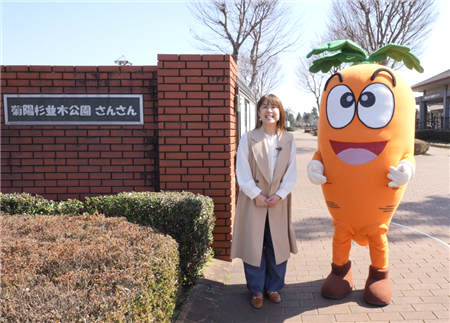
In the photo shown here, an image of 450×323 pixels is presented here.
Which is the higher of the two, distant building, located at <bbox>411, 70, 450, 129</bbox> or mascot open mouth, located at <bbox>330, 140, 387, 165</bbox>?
distant building, located at <bbox>411, 70, 450, 129</bbox>

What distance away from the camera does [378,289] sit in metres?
3.55

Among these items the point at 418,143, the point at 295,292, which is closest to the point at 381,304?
the point at 295,292

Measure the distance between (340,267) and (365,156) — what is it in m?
1.19

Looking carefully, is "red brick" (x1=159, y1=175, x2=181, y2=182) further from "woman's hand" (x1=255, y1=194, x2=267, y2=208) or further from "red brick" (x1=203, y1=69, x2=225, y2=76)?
"woman's hand" (x1=255, y1=194, x2=267, y2=208)

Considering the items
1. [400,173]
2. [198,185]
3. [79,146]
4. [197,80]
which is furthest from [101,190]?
[400,173]

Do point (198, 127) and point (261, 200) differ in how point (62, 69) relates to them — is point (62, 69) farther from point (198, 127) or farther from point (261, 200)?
point (261, 200)

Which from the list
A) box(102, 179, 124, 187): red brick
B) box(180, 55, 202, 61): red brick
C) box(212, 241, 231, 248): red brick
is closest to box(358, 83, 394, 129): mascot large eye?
box(180, 55, 202, 61): red brick

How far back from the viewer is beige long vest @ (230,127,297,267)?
358cm

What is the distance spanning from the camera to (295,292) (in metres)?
3.90

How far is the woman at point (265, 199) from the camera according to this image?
11.7 feet

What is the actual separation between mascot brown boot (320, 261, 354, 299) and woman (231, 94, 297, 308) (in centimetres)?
46

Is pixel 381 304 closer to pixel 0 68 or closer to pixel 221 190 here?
pixel 221 190

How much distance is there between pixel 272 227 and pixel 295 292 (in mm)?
815

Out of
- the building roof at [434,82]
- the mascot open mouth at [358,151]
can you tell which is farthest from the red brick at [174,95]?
the building roof at [434,82]
